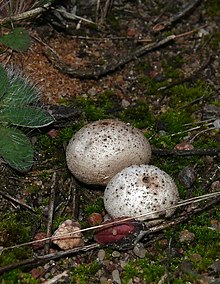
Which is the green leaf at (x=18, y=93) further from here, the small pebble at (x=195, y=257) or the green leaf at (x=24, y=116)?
the small pebble at (x=195, y=257)

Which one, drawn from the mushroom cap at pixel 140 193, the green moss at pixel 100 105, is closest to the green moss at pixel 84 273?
the mushroom cap at pixel 140 193

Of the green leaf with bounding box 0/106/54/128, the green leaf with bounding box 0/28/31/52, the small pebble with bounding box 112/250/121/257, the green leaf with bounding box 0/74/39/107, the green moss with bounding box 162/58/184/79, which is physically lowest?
the small pebble with bounding box 112/250/121/257

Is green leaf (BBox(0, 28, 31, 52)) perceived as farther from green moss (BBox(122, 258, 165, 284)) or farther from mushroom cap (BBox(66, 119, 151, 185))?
green moss (BBox(122, 258, 165, 284))

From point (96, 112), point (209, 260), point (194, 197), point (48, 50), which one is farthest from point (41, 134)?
point (209, 260)

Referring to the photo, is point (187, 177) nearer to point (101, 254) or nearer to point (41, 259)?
point (101, 254)

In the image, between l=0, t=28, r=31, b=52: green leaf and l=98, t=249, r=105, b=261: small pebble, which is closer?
l=98, t=249, r=105, b=261: small pebble

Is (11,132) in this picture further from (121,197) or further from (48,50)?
(48,50)

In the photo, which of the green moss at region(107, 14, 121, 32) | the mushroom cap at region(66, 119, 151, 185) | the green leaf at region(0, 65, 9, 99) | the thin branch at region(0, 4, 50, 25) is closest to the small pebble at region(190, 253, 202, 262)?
the mushroom cap at region(66, 119, 151, 185)
